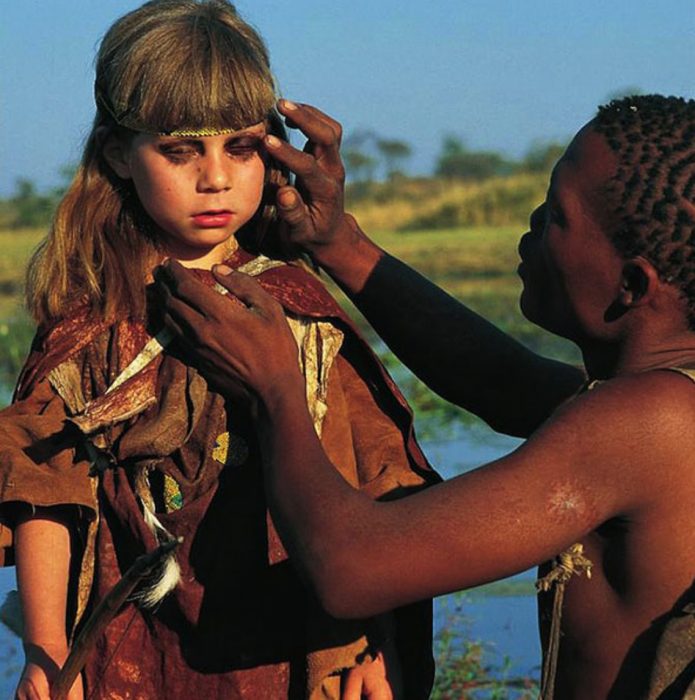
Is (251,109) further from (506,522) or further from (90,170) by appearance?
(506,522)

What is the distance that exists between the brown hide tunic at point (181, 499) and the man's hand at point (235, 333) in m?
0.12

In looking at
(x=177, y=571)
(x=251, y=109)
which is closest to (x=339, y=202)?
(x=251, y=109)

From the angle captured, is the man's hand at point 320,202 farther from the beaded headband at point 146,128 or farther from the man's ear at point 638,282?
the man's ear at point 638,282

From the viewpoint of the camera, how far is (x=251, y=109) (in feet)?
10.8

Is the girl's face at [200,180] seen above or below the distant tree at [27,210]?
above

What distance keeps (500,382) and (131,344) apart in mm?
885

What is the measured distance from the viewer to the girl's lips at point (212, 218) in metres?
3.28

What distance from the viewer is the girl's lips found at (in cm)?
328

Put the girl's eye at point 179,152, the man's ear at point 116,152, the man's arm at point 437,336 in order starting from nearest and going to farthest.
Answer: the girl's eye at point 179,152, the man's ear at point 116,152, the man's arm at point 437,336

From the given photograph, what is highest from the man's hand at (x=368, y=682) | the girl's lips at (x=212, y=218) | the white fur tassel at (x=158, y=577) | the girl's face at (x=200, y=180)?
A: the girl's face at (x=200, y=180)

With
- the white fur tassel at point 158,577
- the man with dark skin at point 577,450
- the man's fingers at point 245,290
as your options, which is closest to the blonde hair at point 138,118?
the man with dark skin at point 577,450

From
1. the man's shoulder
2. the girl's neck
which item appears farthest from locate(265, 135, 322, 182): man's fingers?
the man's shoulder

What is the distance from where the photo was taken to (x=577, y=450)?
273cm

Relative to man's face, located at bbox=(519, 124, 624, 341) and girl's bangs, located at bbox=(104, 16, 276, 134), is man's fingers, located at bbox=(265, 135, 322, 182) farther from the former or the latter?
man's face, located at bbox=(519, 124, 624, 341)
